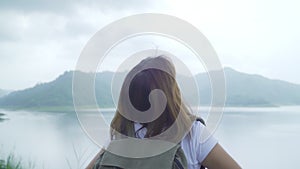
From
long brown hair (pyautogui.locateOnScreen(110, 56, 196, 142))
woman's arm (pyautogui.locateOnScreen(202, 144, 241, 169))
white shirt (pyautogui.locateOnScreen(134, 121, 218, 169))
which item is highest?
long brown hair (pyautogui.locateOnScreen(110, 56, 196, 142))

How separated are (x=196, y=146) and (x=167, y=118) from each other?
0.09 m

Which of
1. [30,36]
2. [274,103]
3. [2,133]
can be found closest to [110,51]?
Answer: [274,103]

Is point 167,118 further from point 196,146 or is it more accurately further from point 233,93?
point 233,93

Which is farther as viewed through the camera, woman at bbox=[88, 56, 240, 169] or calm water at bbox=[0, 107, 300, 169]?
calm water at bbox=[0, 107, 300, 169]

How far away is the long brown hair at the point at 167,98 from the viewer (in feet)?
2.47

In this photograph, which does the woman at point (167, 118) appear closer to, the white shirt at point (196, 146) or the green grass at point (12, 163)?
the white shirt at point (196, 146)

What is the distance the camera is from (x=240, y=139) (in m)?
1.73

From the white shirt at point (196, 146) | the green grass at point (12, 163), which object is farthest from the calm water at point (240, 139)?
the white shirt at point (196, 146)

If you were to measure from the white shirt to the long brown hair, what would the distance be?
17mm

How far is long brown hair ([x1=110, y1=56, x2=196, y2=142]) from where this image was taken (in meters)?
0.75

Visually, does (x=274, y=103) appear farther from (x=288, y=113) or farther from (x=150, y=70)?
(x=150, y=70)

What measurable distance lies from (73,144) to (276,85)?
1.03 metres

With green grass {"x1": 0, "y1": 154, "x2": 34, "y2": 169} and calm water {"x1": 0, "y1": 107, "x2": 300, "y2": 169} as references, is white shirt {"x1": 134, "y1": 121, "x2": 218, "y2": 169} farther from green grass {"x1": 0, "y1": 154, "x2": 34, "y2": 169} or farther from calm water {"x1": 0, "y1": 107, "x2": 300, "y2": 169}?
green grass {"x1": 0, "y1": 154, "x2": 34, "y2": 169}

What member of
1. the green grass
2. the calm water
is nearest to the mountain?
the calm water
